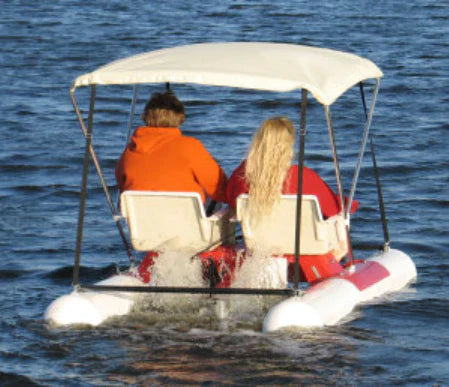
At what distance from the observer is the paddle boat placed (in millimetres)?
7578

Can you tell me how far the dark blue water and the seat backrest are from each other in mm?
503

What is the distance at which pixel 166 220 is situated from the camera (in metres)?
7.96

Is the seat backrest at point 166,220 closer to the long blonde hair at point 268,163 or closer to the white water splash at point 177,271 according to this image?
the white water splash at point 177,271

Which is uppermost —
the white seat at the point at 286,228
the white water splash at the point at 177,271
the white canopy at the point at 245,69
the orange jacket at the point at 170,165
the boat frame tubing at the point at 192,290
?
the white canopy at the point at 245,69

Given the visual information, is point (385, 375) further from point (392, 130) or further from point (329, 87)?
point (392, 130)

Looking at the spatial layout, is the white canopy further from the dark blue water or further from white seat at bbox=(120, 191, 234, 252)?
the dark blue water

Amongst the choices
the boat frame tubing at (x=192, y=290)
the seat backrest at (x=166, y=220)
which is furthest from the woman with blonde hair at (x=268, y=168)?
the boat frame tubing at (x=192, y=290)

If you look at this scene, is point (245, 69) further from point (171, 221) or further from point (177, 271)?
point (177, 271)

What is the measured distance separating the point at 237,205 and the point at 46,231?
429 centimetres

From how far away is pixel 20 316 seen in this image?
856cm

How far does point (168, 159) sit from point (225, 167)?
6.30 meters

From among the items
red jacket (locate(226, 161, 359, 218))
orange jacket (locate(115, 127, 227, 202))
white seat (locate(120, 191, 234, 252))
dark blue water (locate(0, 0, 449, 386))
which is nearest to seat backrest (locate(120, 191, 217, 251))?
white seat (locate(120, 191, 234, 252))

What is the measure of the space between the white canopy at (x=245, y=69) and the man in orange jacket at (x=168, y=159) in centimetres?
33

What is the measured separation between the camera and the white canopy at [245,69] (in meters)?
7.44
